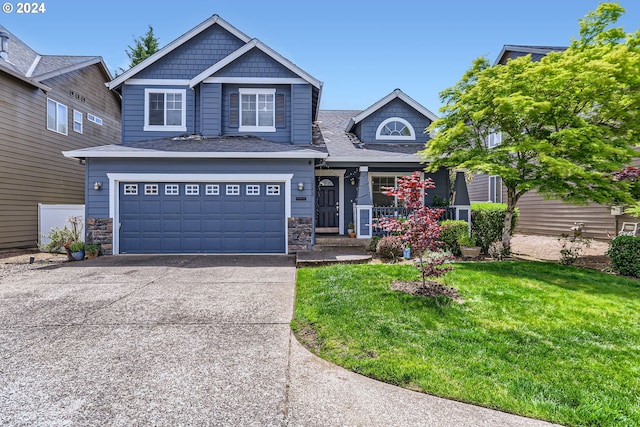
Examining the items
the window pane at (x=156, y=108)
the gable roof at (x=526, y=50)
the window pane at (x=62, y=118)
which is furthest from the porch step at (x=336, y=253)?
the window pane at (x=62, y=118)

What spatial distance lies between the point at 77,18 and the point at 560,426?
17.8 meters

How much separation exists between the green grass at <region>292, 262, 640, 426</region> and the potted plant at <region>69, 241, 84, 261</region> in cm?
769

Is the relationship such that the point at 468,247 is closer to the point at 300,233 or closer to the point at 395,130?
the point at 300,233

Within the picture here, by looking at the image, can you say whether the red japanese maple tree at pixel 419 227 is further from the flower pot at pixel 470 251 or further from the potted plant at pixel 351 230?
the potted plant at pixel 351 230

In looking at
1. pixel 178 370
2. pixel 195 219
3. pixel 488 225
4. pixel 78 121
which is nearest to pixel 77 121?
pixel 78 121

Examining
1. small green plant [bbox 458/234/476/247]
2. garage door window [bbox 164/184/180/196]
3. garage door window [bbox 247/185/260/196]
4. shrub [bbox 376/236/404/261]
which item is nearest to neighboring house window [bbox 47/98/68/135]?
garage door window [bbox 164/184/180/196]

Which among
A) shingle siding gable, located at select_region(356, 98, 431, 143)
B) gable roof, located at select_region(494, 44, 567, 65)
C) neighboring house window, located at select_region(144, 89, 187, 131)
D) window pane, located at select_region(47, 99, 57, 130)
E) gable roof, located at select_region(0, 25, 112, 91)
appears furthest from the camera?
gable roof, located at select_region(494, 44, 567, 65)

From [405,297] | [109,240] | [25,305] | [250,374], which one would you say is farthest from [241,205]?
[250,374]

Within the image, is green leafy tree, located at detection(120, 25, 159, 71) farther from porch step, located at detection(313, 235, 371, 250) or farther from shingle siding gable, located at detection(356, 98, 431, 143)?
porch step, located at detection(313, 235, 371, 250)

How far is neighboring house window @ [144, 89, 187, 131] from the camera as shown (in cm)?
1224

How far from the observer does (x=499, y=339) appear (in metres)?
4.17

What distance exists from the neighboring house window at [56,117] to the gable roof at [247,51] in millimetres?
6973

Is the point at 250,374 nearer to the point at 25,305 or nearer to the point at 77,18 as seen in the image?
the point at 25,305

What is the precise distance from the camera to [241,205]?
10867 millimetres
